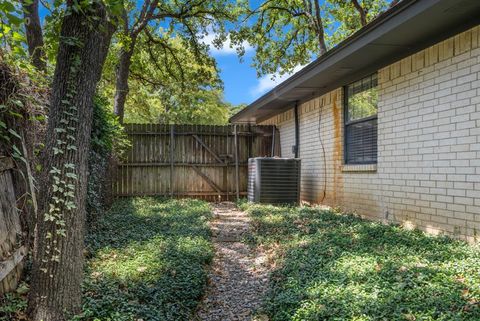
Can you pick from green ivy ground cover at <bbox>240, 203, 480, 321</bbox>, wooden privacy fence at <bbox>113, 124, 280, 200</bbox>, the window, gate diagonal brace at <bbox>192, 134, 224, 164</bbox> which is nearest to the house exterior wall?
the window

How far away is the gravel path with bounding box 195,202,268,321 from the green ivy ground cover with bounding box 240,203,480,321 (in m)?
0.20

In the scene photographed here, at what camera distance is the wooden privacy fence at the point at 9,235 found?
272cm

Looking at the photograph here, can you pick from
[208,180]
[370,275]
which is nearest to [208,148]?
[208,180]

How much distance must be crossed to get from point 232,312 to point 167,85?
12.3 metres

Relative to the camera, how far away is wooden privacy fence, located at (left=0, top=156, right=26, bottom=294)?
272 centimetres

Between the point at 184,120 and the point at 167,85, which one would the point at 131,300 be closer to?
the point at 167,85

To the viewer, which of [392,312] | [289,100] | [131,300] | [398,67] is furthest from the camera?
[289,100]

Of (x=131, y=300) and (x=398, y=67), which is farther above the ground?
(x=398, y=67)

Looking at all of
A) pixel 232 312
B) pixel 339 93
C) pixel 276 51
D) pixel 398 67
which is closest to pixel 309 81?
pixel 339 93

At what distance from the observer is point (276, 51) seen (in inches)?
669

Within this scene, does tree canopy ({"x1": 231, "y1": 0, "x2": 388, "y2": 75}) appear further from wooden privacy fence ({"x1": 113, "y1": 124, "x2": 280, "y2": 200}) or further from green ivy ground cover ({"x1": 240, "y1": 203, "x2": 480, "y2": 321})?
green ivy ground cover ({"x1": 240, "y1": 203, "x2": 480, "y2": 321})

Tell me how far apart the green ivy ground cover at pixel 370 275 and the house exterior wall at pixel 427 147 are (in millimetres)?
454

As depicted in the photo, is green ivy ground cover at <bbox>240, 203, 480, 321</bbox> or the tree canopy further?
the tree canopy

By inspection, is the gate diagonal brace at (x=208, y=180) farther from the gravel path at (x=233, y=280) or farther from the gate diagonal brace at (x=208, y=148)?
the gravel path at (x=233, y=280)
